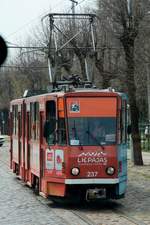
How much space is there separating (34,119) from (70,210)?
12.2 ft

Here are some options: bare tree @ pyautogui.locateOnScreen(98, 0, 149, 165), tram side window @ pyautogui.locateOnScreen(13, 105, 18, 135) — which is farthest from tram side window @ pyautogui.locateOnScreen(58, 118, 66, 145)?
bare tree @ pyautogui.locateOnScreen(98, 0, 149, 165)

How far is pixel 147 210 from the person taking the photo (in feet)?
44.6

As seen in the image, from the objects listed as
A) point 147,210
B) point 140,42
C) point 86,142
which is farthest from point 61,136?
point 140,42

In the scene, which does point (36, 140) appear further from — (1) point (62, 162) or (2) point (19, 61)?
(2) point (19, 61)

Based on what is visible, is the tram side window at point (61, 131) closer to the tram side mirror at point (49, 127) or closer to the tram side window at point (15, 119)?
the tram side mirror at point (49, 127)

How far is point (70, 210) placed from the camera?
1377 centimetres

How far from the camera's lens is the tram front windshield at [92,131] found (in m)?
14.1

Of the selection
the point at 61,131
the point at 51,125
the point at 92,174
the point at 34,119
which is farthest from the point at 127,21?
the point at 92,174

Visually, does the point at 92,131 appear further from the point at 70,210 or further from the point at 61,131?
the point at 70,210

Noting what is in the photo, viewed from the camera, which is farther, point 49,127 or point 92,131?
point 49,127

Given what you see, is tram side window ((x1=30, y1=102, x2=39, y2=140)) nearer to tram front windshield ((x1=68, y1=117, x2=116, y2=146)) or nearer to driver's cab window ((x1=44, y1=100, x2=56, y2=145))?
driver's cab window ((x1=44, y1=100, x2=56, y2=145))

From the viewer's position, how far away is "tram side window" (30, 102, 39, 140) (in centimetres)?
1625

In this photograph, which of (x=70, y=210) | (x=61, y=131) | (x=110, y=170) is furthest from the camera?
(x=61, y=131)

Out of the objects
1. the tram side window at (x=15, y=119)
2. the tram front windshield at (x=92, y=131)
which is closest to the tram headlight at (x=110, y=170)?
the tram front windshield at (x=92, y=131)
